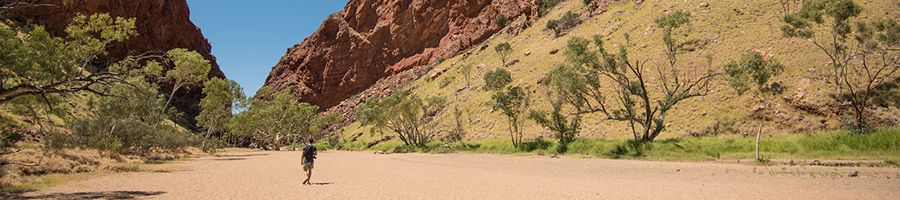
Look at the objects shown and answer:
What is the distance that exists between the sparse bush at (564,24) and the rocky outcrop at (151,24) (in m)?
76.1

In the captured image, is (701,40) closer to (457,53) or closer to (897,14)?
(897,14)

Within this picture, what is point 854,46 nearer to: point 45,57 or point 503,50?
point 503,50

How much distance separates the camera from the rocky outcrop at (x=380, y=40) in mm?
113562

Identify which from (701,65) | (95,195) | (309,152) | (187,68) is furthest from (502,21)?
(95,195)

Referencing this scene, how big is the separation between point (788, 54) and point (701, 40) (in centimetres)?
1056

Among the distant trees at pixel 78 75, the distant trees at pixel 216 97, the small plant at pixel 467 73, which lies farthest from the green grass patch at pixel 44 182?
the small plant at pixel 467 73

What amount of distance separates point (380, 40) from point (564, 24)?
60.9 m

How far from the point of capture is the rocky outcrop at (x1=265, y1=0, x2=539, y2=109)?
113562mm

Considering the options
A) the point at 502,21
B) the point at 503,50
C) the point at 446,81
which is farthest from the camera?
the point at 502,21

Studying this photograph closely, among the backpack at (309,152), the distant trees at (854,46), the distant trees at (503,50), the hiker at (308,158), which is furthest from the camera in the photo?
the distant trees at (503,50)

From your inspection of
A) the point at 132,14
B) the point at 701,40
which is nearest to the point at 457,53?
the point at 701,40

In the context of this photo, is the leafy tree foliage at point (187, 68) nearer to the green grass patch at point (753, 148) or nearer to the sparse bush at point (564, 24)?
the green grass patch at point (753, 148)

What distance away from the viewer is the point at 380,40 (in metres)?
127

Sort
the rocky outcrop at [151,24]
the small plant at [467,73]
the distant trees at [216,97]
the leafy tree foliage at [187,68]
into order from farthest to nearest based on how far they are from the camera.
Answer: the rocky outcrop at [151,24] < the small plant at [467,73] < the distant trees at [216,97] < the leafy tree foliage at [187,68]
